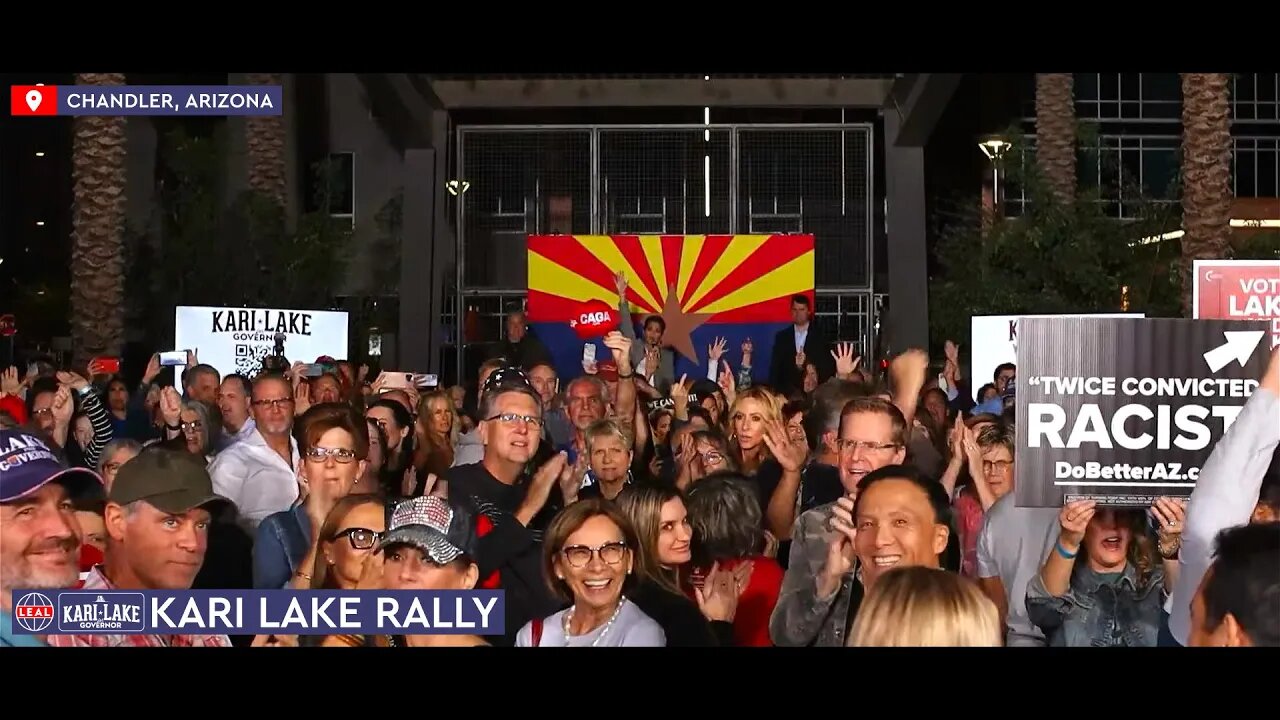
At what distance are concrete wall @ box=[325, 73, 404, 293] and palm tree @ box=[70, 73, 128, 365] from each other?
14.8 feet

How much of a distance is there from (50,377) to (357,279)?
1645 centimetres

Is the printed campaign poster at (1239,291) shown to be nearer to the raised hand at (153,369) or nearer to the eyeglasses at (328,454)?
the eyeglasses at (328,454)

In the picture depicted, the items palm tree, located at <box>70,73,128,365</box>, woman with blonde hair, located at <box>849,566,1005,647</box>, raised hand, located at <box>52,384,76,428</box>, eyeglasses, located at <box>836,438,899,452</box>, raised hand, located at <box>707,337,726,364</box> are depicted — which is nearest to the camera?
woman with blonde hair, located at <box>849,566,1005,647</box>

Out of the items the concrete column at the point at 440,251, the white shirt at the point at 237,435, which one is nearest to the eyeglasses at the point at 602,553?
the white shirt at the point at 237,435

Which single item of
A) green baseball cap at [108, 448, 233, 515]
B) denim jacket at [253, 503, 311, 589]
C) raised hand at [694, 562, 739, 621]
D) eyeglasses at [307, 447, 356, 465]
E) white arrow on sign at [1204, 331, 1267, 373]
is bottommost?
raised hand at [694, 562, 739, 621]

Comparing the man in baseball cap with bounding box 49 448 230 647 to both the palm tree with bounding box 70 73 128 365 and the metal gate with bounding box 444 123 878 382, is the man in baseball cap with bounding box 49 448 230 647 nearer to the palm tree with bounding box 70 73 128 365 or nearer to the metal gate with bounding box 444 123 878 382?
the metal gate with bounding box 444 123 878 382

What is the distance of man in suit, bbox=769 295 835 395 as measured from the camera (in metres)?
16.2

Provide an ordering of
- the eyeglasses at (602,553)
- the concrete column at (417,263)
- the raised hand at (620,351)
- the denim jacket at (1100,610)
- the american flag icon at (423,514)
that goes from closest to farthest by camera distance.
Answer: the eyeglasses at (602,553) < the denim jacket at (1100,610) < the american flag icon at (423,514) < the raised hand at (620,351) < the concrete column at (417,263)

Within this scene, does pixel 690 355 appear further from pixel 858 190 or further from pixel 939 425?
pixel 939 425

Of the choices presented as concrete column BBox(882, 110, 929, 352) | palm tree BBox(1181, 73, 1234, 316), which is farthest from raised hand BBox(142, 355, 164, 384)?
palm tree BBox(1181, 73, 1234, 316)

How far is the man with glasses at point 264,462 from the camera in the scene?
812cm

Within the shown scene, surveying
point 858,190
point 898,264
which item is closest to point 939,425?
point 898,264

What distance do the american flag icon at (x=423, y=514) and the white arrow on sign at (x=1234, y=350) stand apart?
3.10 meters

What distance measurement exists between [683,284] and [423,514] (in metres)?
11.9
